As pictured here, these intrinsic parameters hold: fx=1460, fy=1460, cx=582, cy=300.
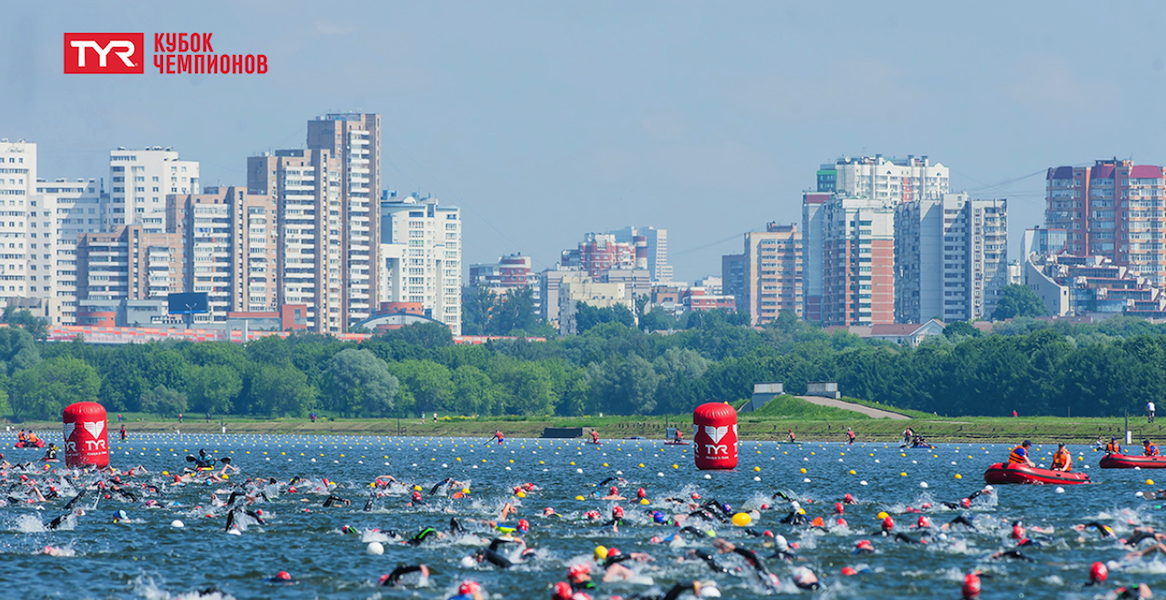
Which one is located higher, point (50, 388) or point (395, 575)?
point (395, 575)

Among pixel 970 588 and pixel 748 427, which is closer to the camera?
pixel 970 588

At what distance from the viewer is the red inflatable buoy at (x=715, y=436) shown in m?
71.1

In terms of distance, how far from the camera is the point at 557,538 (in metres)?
48.9

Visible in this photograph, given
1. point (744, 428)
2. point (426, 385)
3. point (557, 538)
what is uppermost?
point (426, 385)

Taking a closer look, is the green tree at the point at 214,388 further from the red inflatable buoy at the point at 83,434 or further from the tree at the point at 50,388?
the red inflatable buoy at the point at 83,434

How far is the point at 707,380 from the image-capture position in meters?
180

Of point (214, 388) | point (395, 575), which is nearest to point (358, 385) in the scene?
point (214, 388)

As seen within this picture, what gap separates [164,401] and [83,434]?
112 m

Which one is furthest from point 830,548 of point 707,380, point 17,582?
point 707,380

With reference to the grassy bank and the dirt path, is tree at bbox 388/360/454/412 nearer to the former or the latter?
the grassy bank

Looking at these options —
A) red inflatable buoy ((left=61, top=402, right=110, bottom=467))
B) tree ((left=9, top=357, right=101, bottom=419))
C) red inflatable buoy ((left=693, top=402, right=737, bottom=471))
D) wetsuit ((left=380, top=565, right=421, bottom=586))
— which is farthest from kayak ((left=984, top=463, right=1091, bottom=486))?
tree ((left=9, top=357, right=101, bottom=419))

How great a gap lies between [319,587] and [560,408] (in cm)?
14772

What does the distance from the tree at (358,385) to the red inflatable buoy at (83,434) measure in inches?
4137

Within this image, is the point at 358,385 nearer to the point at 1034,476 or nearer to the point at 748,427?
the point at 748,427
